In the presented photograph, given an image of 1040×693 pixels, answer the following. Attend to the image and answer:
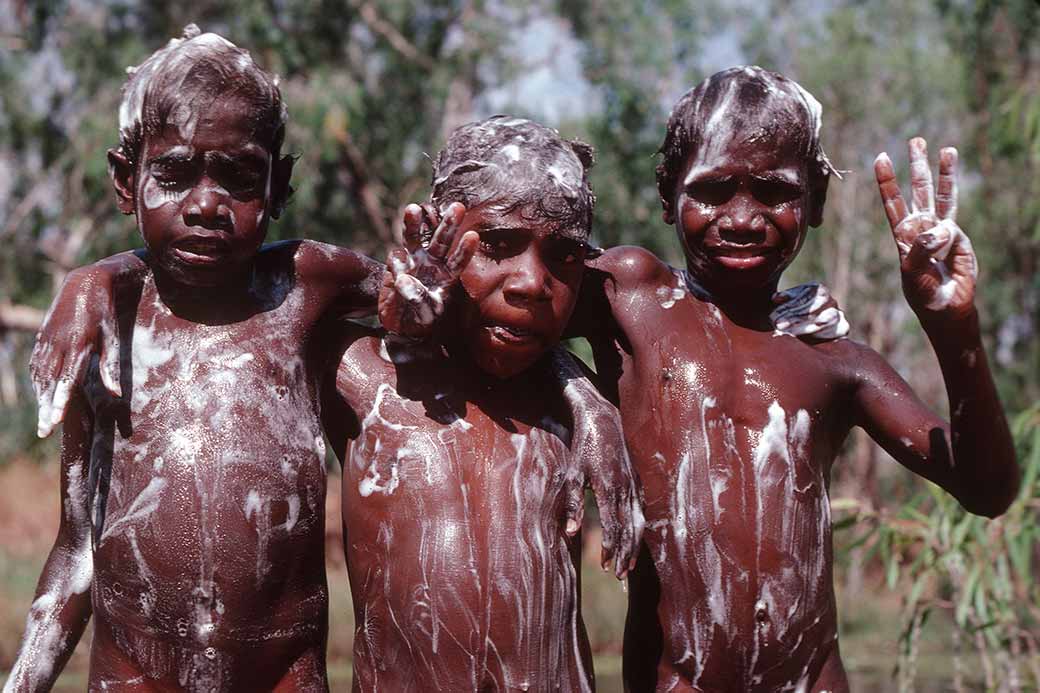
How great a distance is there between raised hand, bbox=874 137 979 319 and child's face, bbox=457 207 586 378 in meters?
0.60

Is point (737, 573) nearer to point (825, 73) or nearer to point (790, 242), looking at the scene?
point (790, 242)

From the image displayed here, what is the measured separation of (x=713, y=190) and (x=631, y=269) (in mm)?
256

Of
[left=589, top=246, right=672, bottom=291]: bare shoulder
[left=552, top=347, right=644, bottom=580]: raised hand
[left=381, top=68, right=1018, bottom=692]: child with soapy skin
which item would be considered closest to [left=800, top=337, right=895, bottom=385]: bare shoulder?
[left=381, top=68, right=1018, bottom=692]: child with soapy skin

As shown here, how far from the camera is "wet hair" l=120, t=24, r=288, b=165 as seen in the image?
8.03 ft

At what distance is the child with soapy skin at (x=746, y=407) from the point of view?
2.62 meters

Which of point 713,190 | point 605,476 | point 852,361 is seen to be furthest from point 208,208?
point 852,361

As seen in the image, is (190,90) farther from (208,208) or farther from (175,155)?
(208,208)

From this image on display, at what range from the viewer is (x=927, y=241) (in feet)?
7.94

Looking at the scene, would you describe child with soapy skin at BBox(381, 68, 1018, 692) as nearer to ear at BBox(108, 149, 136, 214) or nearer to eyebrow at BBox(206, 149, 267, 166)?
eyebrow at BBox(206, 149, 267, 166)

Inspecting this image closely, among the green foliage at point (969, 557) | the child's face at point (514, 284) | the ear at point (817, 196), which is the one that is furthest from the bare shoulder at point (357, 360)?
the green foliage at point (969, 557)

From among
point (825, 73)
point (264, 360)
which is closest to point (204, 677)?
point (264, 360)

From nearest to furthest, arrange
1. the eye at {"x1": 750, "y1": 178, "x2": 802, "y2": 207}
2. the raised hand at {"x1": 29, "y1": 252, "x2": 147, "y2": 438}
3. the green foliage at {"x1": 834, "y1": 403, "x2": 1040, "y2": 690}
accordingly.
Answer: the raised hand at {"x1": 29, "y1": 252, "x2": 147, "y2": 438} → the eye at {"x1": 750, "y1": 178, "x2": 802, "y2": 207} → the green foliage at {"x1": 834, "y1": 403, "x2": 1040, "y2": 690}

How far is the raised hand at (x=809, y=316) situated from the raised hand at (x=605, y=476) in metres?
0.46

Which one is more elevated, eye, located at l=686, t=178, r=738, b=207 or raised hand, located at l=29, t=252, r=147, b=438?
eye, located at l=686, t=178, r=738, b=207
